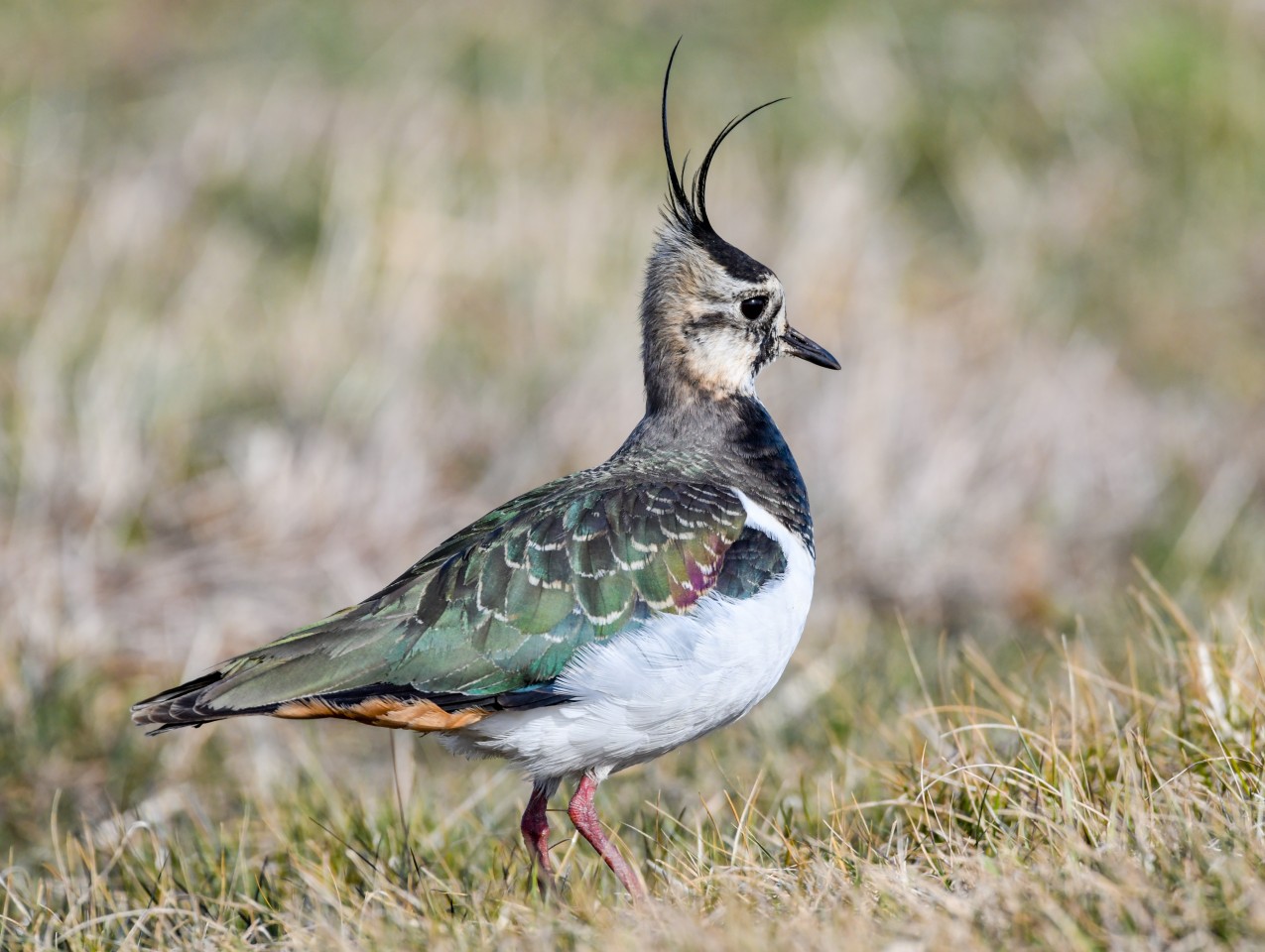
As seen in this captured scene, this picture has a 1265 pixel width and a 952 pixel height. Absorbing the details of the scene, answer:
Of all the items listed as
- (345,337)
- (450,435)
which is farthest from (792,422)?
(345,337)

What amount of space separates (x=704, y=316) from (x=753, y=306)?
0.57 feet

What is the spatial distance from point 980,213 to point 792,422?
3490 mm

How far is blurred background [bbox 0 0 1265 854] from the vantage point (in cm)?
709

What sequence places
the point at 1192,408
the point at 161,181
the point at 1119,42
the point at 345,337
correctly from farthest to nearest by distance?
the point at 1119,42 → the point at 161,181 → the point at 1192,408 → the point at 345,337

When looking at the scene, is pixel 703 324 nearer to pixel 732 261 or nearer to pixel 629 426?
pixel 732 261

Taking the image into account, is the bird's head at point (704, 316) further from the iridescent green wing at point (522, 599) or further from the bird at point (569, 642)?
the iridescent green wing at point (522, 599)

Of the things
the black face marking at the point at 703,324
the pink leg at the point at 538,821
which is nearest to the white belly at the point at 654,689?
the pink leg at the point at 538,821

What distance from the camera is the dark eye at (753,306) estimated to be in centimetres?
510

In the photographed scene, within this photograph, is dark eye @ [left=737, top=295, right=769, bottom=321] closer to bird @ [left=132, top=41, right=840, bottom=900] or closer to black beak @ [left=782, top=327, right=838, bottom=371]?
black beak @ [left=782, top=327, right=838, bottom=371]

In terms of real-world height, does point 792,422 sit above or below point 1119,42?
below

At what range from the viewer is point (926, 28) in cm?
1245

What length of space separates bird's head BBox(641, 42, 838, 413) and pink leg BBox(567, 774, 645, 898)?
1.39 meters

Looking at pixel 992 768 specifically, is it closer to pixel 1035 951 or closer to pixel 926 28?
pixel 1035 951

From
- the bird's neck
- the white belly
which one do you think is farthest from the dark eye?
the white belly
